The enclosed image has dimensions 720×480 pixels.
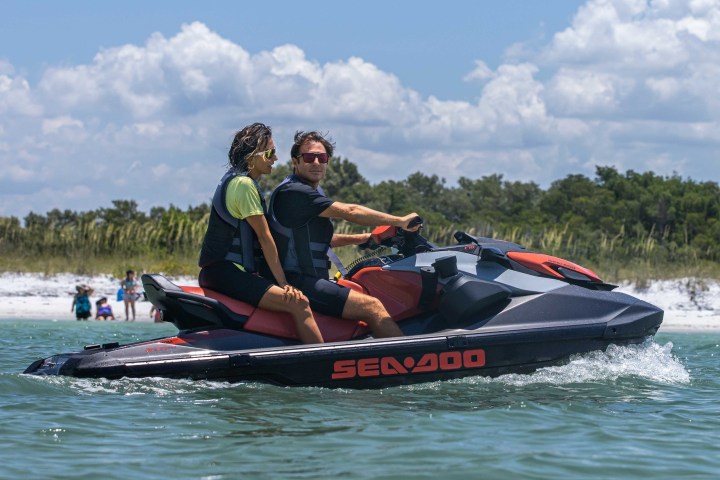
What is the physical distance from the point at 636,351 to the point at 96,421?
3.40 m

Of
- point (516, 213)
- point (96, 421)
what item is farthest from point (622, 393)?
point (516, 213)

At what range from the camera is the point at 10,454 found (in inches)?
198

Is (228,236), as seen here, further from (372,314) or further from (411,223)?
(411,223)

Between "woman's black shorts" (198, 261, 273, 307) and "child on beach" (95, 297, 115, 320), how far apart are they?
1245 centimetres

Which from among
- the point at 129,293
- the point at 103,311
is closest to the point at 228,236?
the point at 103,311

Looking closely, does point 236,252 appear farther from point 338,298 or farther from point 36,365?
point 36,365

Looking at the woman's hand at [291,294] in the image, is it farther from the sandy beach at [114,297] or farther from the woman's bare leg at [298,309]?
the sandy beach at [114,297]

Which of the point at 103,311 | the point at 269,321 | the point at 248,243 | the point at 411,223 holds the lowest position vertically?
the point at 103,311

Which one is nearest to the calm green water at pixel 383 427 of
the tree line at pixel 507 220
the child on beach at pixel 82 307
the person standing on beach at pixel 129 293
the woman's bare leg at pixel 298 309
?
the woman's bare leg at pixel 298 309

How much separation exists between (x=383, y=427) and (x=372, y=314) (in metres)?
1.20

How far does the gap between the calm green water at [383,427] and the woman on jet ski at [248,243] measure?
0.53 m

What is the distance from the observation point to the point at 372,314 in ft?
21.9

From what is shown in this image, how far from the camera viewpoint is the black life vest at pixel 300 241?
6.55 metres

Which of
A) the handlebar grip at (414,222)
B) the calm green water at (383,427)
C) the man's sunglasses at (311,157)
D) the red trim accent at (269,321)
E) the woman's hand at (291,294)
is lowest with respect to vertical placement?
the calm green water at (383,427)
